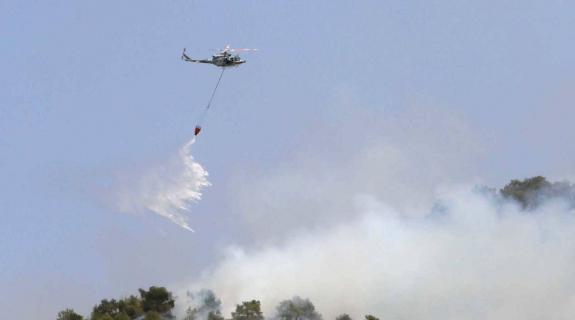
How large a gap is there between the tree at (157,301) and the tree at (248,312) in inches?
392

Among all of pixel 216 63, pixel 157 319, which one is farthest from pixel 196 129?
pixel 157 319

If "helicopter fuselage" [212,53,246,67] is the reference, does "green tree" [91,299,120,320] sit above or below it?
below

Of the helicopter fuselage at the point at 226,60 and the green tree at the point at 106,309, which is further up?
the helicopter fuselage at the point at 226,60

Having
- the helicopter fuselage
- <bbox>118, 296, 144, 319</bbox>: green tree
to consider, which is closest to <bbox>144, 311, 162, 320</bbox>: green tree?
<bbox>118, 296, 144, 319</bbox>: green tree

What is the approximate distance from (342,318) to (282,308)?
378 inches

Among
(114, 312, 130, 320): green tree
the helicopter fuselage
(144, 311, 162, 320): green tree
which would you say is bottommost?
(114, 312, 130, 320): green tree

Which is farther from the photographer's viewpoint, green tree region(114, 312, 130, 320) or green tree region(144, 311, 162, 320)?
green tree region(144, 311, 162, 320)

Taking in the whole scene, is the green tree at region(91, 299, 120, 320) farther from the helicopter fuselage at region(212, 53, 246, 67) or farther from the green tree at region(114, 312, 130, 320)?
the helicopter fuselage at region(212, 53, 246, 67)

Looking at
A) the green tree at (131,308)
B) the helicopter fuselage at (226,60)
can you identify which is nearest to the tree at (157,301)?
the green tree at (131,308)

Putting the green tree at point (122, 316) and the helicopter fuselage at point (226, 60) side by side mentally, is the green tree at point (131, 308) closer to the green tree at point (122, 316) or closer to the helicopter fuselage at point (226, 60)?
the green tree at point (122, 316)

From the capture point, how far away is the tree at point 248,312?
169750mm

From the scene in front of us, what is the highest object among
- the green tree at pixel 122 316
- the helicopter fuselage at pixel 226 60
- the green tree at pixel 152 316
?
the helicopter fuselage at pixel 226 60

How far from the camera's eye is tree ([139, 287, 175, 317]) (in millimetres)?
171000

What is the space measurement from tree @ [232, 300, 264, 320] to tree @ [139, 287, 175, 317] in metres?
9.95
